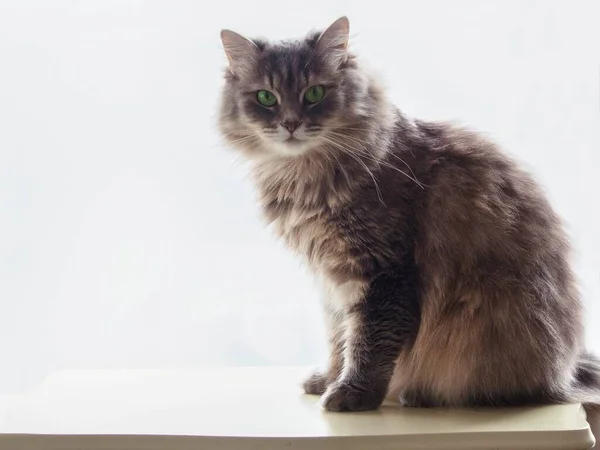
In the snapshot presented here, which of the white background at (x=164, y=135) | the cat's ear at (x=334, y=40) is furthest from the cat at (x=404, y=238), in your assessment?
the white background at (x=164, y=135)

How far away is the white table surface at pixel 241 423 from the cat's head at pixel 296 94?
0.51 m

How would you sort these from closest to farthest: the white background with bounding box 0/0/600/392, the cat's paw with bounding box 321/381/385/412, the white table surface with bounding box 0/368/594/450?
the white table surface with bounding box 0/368/594/450
the cat's paw with bounding box 321/381/385/412
the white background with bounding box 0/0/600/392

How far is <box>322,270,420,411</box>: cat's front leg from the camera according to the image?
1.56 metres

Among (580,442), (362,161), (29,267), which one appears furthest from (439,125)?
(29,267)

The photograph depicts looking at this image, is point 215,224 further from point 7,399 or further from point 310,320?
point 7,399

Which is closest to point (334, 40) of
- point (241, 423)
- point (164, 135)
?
point (164, 135)

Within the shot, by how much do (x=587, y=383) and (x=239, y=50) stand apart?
0.99 m

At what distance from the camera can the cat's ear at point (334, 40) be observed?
1.66 meters

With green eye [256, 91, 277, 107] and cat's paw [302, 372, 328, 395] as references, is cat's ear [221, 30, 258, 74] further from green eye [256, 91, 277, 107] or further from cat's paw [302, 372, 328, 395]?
cat's paw [302, 372, 328, 395]

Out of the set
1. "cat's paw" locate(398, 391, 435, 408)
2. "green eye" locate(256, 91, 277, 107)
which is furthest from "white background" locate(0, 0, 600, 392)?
"cat's paw" locate(398, 391, 435, 408)

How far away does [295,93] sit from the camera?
1.63 metres

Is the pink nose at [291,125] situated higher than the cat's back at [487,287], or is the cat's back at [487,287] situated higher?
the pink nose at [291,125]

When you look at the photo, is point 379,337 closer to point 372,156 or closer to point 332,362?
point 332,362

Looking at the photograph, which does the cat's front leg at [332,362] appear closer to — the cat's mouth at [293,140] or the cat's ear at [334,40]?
the cat's mouth at [293,140]
